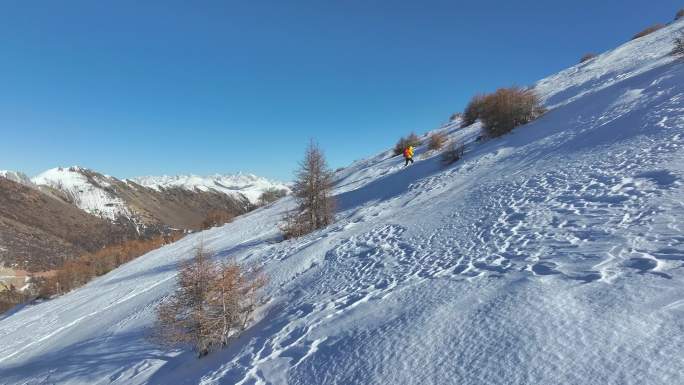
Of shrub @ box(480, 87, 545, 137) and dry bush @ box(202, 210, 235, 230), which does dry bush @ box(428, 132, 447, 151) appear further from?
dry bush @ box(202, 210, 235, 230)

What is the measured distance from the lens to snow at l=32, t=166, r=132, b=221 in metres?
145

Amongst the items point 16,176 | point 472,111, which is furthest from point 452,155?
point 16,176

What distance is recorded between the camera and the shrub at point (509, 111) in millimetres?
17234

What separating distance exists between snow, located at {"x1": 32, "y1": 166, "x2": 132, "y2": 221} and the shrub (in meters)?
153

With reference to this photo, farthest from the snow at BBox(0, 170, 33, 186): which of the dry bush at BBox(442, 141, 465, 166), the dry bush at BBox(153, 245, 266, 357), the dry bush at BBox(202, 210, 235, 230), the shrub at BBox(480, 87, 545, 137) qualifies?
the dry bush at BBox(153, 245, 266, 357)

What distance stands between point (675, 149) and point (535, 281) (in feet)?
18.8

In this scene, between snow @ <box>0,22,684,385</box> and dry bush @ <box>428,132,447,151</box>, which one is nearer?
snow @ <box>0,22,684,385</box>

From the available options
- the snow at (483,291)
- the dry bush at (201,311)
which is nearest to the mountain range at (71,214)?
the snow at (483,291)

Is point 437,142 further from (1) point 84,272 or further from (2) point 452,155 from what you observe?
(1) point 84,272

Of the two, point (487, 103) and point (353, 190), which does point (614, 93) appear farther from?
point (353, 190)

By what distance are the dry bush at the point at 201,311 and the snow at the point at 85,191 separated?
15654cm

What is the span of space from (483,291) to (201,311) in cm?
438

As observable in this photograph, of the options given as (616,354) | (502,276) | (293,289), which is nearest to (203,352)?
(293,289)

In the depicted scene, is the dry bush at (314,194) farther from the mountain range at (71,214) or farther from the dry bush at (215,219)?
the mountain range at (71,214)
